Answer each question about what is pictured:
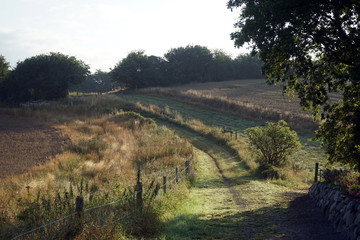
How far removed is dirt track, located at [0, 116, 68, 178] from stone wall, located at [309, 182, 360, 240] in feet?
51.9

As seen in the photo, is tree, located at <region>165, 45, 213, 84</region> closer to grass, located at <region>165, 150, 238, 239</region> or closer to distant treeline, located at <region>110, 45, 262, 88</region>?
distant treeline, located at <region>110, 45, 262, 88</region>

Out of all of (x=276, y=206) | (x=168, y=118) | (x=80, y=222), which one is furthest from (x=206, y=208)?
(x=168, y=118)

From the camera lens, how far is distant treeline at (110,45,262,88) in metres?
88.4

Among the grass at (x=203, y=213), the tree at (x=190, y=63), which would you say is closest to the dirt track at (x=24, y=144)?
the grass at (x=203, y=213)

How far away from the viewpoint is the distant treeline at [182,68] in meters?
88.4

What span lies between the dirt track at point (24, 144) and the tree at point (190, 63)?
Answer: 66.4 meters

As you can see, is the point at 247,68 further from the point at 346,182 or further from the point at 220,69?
the point at 346,182

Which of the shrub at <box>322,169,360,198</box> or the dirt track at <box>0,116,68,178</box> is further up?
the shrub at <box>322,169,360,198</box>

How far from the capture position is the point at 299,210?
11.1m

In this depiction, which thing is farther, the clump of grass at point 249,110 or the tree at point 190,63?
the tree at point 190,63

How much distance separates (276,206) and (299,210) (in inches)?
45.8

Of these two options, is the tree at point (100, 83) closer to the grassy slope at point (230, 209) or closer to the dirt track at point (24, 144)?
the dirt track at point (24, 144)

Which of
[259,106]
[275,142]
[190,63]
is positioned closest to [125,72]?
[190,63]

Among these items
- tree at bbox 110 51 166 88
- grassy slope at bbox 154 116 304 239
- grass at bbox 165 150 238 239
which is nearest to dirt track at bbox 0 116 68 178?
grass at bbox 165 150 238 239
